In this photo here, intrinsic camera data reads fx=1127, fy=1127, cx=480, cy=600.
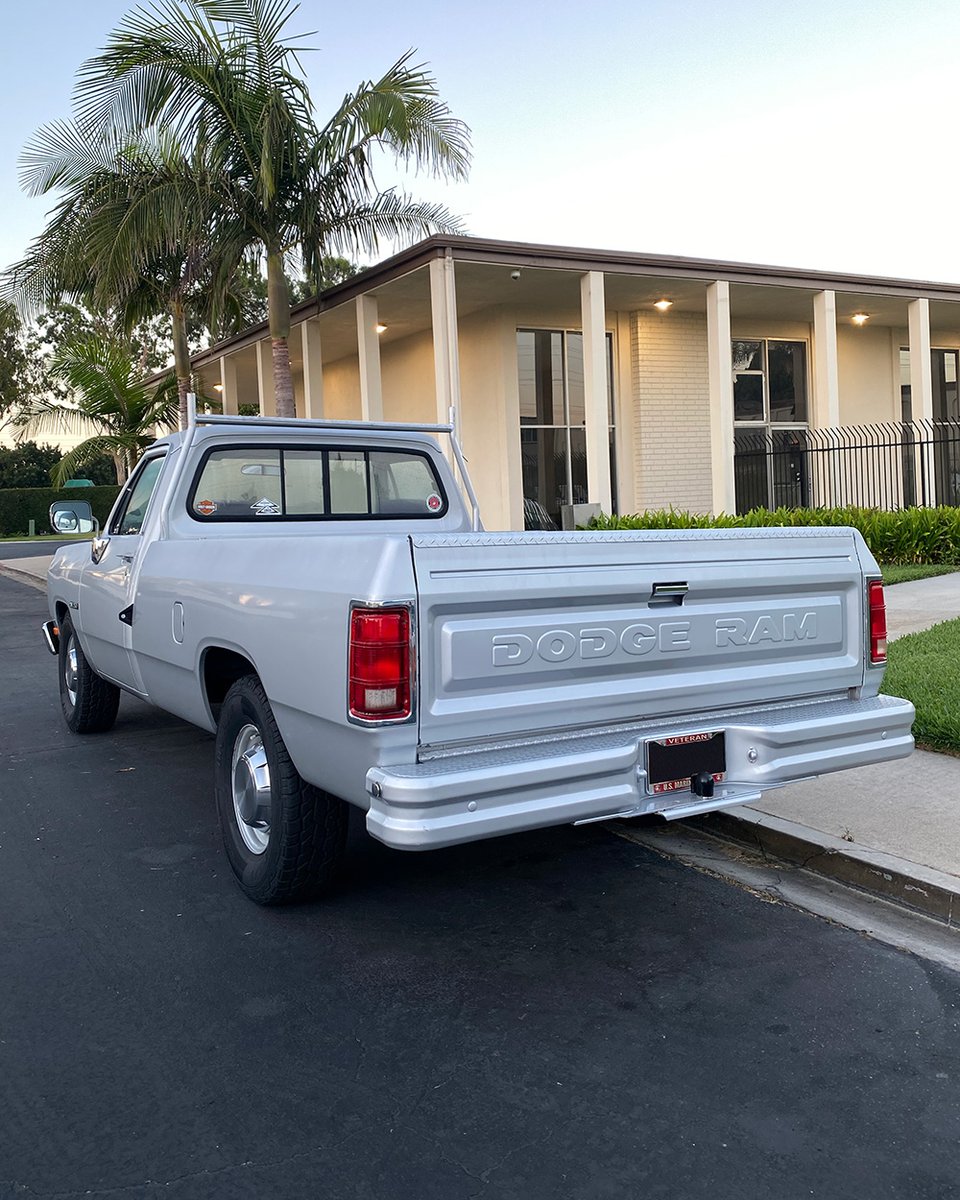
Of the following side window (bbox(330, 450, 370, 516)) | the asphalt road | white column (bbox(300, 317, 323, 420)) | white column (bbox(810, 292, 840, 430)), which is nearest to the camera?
the asphalt road

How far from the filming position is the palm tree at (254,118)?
1497cm

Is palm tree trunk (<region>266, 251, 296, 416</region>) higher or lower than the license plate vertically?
higher

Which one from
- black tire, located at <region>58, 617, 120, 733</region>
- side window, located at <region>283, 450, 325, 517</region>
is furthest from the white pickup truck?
black tire, located at <region>58, 617, 120, 733</region>

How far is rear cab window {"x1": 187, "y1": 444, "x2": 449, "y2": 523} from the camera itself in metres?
5.81

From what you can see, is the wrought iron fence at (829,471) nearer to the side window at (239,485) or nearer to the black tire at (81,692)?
the black tire at (81,692)

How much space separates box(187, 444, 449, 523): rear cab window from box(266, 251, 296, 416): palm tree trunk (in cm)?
1101

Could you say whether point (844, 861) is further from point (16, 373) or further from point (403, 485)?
point (16, 373)

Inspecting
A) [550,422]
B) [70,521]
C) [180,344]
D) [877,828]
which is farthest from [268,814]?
[180,344]

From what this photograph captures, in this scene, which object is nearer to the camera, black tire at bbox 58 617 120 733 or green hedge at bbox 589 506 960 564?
black tire at bbox 58 617 120 733

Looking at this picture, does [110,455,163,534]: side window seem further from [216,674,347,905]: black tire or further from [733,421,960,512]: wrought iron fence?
[733,421,960,512]: wrought iron fence

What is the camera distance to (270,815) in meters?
4.27

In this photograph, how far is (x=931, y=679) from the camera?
730cm

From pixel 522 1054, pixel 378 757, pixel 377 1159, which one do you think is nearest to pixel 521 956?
pixel 522 1054

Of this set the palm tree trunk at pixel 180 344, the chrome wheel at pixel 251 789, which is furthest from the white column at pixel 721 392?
the chrome wheel at pixel 251 789
